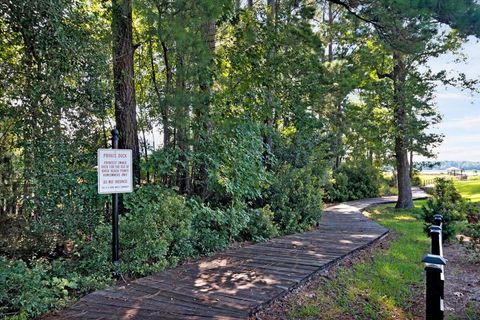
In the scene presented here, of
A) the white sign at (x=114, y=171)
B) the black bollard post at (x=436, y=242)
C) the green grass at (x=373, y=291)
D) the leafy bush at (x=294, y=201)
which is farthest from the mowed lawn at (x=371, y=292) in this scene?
the white sign at (x=114, y=171)

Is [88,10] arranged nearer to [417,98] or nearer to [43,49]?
[43,49]

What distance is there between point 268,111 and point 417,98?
Result: 746cm

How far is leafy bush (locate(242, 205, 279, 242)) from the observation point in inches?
268

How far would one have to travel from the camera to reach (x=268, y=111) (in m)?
Answer: 7.47

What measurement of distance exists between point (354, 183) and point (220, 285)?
48.8 ft

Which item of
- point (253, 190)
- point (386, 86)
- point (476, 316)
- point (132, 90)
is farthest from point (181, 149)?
point (386, 86)

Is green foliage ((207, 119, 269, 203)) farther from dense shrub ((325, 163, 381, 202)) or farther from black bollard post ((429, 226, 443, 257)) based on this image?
dense shrub ((325, 163, 381, 202))

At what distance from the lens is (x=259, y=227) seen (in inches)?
272

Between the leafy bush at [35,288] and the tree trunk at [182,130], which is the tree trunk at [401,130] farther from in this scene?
the leafy bush at [35,288]

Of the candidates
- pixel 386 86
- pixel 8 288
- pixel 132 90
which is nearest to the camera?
pixel 8 288

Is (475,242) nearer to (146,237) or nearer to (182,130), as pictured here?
(182,130)

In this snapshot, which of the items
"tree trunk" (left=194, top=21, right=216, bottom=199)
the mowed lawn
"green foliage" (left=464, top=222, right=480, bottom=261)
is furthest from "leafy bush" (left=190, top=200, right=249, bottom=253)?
"green foliage" (left=464, top=222, right=480, bottom=261)

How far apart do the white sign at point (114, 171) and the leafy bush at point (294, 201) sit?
4.01 meters

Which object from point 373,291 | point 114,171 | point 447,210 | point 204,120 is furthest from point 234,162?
point 447,210
